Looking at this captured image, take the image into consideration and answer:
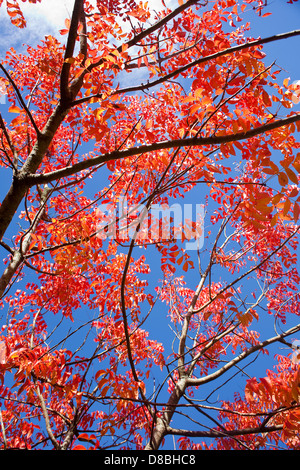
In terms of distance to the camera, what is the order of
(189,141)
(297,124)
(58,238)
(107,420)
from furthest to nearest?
(58,238), (107,420), (297,124), (189,141)

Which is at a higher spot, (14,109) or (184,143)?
(14,109)

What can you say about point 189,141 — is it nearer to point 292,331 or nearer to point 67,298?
point 292,331

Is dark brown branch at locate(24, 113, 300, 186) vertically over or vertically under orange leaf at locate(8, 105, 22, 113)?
under

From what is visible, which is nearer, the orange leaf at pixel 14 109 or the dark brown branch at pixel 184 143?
the dark brown branch at pixel 184 143

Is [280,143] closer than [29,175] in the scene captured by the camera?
No

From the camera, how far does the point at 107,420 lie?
3.79 meters

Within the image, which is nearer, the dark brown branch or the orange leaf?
the dark brown branch

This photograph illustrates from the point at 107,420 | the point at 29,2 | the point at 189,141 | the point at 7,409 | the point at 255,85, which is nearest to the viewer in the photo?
the point at 189,141

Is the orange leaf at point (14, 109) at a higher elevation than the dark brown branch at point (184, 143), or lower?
higher

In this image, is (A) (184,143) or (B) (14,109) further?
(B) (14,109)

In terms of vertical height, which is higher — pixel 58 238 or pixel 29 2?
pixel 29 2
